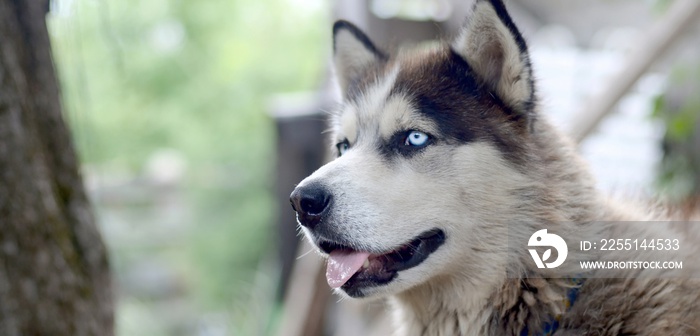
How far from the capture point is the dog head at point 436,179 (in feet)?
8.01

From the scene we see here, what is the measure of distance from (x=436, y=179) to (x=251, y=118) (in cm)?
1566

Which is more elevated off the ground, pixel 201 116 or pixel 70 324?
pixel 70 324

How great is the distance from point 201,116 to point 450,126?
48.1ft

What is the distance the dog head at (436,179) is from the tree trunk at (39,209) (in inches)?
40.6

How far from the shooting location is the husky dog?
8.01 ft

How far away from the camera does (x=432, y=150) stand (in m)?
2.57

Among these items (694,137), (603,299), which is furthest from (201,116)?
(603,299)

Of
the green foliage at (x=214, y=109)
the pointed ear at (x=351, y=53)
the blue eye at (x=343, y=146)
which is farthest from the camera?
the green foliage at (x=214, y=109)

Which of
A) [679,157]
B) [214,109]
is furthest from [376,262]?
[214,109]

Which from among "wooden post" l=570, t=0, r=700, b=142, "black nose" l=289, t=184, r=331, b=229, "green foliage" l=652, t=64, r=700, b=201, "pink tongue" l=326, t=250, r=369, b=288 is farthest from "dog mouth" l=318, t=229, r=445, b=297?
"green foliage" l=652, t=64, r=700, b=201

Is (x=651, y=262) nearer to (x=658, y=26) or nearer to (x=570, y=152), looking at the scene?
(x=570, y=152)

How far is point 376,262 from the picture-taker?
8.34 ft

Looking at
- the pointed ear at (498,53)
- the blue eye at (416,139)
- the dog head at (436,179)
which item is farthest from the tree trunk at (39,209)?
the pointed ear at (498,53)

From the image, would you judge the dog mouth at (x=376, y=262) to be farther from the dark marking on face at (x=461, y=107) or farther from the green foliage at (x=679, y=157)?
the green foliage at (x=679, y=157)
